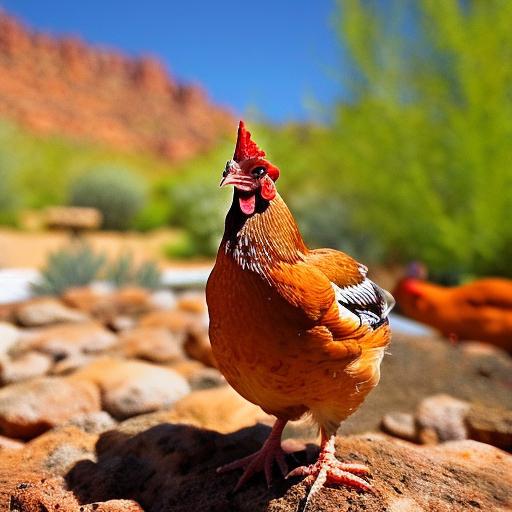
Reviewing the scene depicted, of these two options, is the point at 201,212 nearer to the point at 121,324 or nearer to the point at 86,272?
the point at 86,272

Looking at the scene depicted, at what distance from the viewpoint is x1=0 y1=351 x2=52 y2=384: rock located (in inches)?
160

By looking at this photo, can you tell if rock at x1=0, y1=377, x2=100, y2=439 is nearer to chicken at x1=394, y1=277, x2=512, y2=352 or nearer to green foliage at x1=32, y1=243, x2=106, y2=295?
chicken at x1=394, y1=277, x2=512, y2=352

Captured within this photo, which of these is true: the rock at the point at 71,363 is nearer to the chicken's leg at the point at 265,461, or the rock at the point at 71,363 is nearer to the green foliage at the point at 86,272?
the chicken's leg at the point at 265,461

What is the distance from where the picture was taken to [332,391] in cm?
211

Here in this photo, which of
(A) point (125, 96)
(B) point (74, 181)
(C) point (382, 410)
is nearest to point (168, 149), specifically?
(A) point (125, 96)

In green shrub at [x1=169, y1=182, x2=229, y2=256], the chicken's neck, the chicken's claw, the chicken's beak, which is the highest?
the chicken's beak

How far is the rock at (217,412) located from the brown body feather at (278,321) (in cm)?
91

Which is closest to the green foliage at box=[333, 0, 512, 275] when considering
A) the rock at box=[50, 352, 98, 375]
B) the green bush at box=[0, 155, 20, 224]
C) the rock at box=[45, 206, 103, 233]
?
the rock at box=[50, 352, 98, 375]

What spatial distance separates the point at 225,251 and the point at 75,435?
5.22ft

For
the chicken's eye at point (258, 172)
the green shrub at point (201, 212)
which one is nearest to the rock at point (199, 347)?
the chicken's eye at point (258, 172)

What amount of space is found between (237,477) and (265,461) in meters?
0.15

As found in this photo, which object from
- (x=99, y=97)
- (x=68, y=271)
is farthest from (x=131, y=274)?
(x=99, y=97)

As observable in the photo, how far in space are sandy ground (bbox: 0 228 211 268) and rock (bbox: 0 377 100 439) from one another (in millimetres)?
8469

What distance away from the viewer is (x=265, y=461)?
2.31 meters
